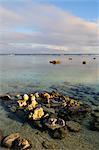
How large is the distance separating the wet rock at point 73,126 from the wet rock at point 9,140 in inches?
197

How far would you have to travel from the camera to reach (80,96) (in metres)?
36.6

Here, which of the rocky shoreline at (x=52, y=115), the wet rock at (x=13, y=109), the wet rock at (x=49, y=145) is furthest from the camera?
the wet rock at (x=13, y=109)

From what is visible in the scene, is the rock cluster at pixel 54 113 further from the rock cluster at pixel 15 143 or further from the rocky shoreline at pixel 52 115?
the rock cluster at pixel 15 143

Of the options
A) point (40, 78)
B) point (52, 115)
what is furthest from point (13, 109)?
point (40, 78)

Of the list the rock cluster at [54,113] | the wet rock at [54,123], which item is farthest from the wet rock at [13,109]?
the wet rock at [54,123]

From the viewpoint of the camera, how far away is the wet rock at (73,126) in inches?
904

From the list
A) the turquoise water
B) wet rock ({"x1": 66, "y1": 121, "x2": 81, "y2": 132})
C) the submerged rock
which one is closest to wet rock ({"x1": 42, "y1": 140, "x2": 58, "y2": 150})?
wet rock ({"x1": 66, "y1": 121, "x2": 81, "y2": 132})

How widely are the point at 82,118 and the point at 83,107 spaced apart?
308 centimetres

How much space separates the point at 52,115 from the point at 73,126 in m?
3.07

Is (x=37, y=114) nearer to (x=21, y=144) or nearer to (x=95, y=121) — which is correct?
(x=95, y=121)

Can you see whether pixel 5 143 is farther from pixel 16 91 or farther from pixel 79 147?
pixel 16 91

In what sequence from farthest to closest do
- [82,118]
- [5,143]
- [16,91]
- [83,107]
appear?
[16,91] → [83,107] → [82,118] → [5,143]

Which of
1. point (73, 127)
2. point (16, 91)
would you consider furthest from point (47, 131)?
point (16, 91)

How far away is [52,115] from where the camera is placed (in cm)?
2594
